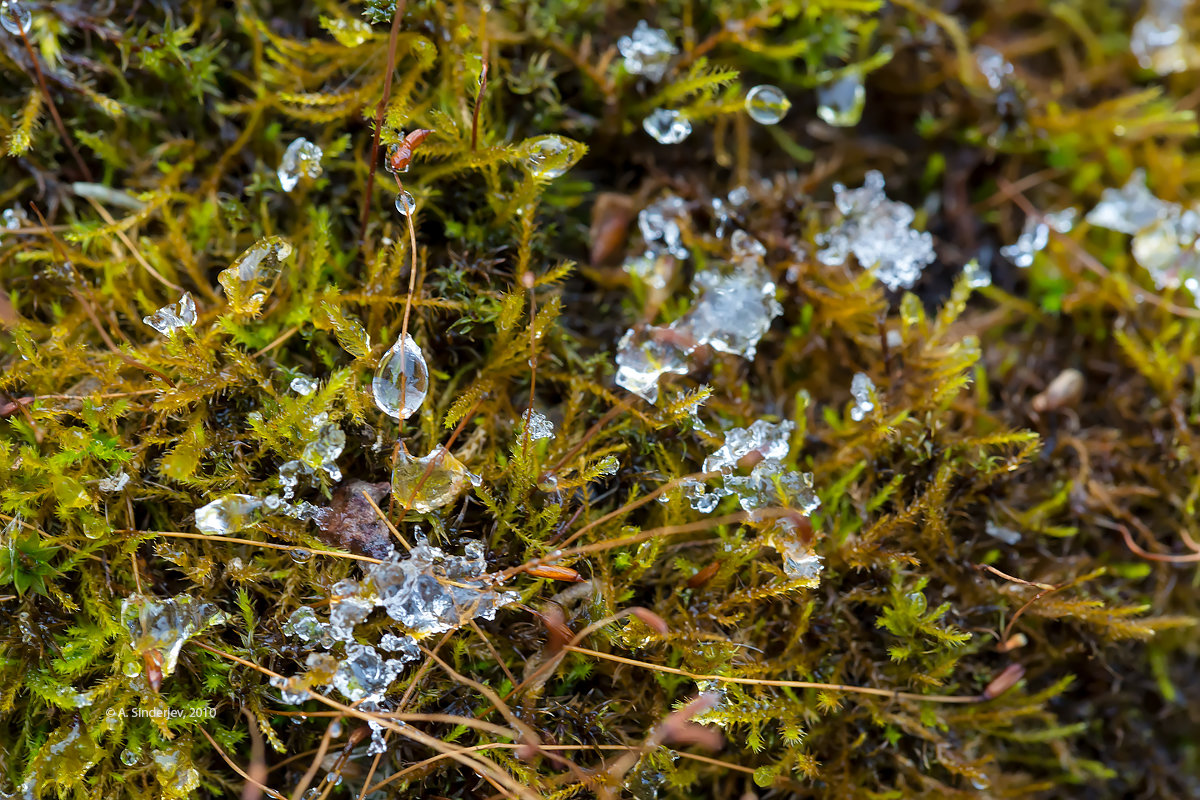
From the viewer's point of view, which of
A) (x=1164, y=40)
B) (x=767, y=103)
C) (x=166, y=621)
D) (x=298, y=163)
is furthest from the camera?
(x=1164, y=40)

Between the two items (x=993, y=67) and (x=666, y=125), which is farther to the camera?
(x=993, y=67)

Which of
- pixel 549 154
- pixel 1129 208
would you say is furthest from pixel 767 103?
pixel 1129 208

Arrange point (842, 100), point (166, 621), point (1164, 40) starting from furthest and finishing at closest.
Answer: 1. point (1164, 40)
2. point (842, 100)
3. point (166, 621)

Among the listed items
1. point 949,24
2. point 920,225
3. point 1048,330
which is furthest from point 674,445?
point 949,24

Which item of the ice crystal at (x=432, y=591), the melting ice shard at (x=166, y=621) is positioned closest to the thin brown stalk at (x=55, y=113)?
the melting ice shard at (x=166, y=621)

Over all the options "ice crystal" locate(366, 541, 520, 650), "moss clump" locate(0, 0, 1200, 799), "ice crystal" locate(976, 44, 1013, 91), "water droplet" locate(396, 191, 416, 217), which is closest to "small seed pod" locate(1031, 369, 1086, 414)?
"moss clump" locate(0, 0, 1200, 799)

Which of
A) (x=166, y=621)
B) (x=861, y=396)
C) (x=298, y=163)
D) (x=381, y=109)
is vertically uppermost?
(x=381, y=109)

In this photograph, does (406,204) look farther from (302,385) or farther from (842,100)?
(842,100)

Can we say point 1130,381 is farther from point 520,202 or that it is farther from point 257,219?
point 257,219
